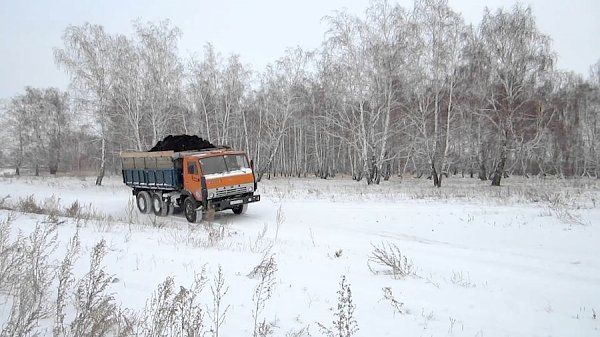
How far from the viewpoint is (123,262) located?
5883 millimetres

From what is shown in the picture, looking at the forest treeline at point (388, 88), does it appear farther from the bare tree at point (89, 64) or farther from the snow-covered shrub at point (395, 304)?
the snow-covered shrub at point (395, 304)

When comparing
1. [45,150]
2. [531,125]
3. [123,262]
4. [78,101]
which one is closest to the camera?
[123,262]

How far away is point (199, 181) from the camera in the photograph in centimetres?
1278

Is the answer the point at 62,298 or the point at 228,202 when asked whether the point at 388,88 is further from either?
the point at 62,298

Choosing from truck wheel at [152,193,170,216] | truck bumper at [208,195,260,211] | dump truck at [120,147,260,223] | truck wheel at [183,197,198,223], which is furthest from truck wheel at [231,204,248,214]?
truck wheel at [152,193,170,216]

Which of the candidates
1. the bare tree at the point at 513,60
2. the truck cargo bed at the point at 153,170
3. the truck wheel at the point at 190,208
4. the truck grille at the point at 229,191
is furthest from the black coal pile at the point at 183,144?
the bare tree at the point at 513,60

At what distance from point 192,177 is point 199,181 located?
1.44ft

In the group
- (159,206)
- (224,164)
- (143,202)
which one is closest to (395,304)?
(224,164)

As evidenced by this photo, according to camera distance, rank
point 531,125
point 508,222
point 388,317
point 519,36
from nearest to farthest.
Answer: point 388,317, point 508,222, point 519,36, point 531,125

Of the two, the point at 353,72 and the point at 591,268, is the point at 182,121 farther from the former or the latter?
the point at 591,268

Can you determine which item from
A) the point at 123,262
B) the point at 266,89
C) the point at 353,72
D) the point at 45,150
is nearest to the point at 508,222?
the point at 123,262

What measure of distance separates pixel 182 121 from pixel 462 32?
2428cm

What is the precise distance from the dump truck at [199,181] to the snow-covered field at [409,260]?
95 centimetres

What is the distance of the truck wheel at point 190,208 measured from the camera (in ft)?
42.2
